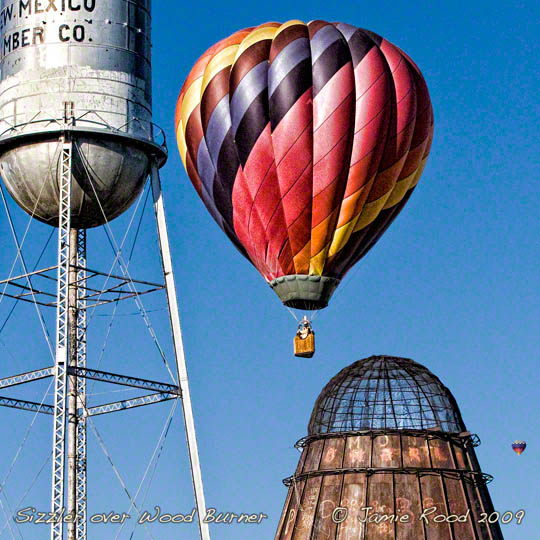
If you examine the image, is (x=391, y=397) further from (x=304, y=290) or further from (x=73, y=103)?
(x=73, y=103)

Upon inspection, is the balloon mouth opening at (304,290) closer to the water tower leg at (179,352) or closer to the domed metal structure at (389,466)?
the water tower leg at (179,352)

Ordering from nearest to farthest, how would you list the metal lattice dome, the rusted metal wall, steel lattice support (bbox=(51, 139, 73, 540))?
steel lattice support (bbox=(51, 139, 73, 540)) → the rusted metal wall → the metal lattice dome

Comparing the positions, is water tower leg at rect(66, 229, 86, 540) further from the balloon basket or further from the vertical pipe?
the balloon basket

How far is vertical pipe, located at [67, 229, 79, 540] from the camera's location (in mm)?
44781

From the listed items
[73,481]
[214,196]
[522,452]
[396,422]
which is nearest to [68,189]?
[214,196]

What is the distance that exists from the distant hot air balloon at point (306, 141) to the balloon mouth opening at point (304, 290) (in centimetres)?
3

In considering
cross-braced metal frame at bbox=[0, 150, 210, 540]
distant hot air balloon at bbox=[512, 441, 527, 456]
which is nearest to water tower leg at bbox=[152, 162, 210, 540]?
cross-braced metal frame at bbox=[0, 150, 210, 540]

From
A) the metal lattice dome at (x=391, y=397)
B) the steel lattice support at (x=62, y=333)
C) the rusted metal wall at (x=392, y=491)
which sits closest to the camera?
the steel lattice support at (x=62, y=333)

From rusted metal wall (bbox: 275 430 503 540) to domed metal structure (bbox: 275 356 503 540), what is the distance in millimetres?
36

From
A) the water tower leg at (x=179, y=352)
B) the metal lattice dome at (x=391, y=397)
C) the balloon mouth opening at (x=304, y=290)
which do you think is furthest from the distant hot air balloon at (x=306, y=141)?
the metal lattice dome at (x=391, y=397)

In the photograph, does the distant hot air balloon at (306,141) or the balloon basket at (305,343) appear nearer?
the distant hot air balloon at (306,141)

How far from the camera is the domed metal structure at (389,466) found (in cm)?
5984

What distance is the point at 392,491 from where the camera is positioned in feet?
198

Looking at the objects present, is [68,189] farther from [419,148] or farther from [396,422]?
[396,422]
